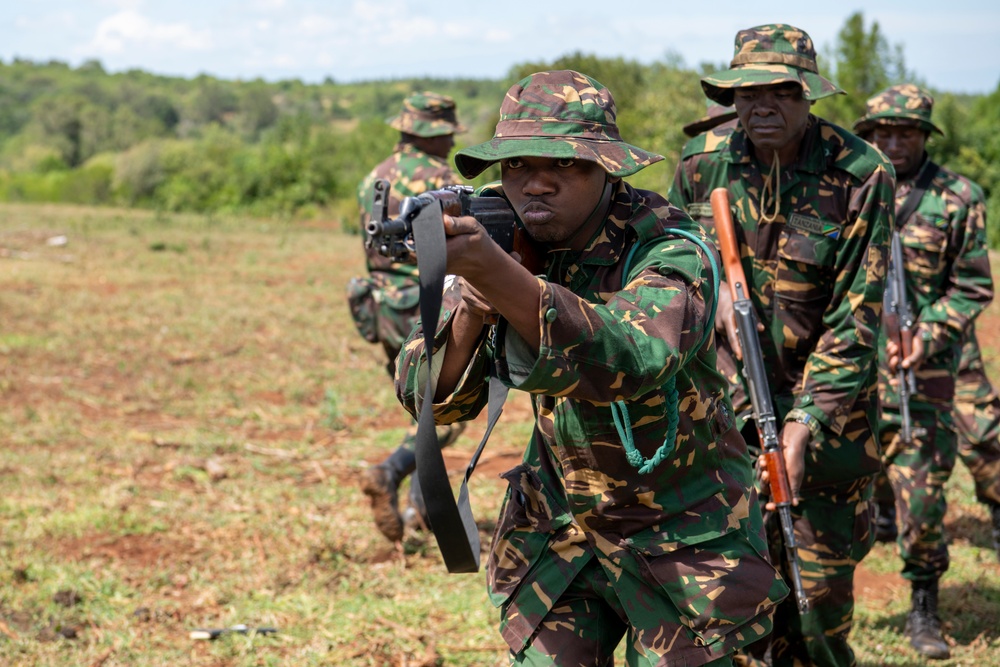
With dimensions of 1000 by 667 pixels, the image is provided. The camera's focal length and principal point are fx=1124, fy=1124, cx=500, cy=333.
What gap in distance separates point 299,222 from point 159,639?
25312 mm

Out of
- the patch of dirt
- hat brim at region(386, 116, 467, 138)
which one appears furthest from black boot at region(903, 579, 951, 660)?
the patch of dirt

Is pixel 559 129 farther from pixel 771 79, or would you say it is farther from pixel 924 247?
pixel 924 247

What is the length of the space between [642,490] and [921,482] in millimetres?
3272

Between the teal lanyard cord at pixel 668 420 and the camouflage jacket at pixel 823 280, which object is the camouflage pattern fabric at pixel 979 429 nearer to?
the camouflage jacket at pixel 823 280

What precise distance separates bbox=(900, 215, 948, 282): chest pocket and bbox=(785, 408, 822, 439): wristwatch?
2122mm

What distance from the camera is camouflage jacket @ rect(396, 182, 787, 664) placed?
270cm

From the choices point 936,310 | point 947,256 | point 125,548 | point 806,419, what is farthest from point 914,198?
point 125,548

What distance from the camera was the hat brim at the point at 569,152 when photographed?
7.94ft

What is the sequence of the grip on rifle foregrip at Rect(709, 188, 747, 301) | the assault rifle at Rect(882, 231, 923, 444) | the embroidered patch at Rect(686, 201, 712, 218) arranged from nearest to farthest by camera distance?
the grip on rifle foregrip at Rect(709, 188, 747, 301) < the embroidered patch at Rect(686, 201, 712, 218) < the assault rifle at Rect(882, 231, 923, 444)

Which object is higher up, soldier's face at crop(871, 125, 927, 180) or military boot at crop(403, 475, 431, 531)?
soldier's face at crop(871, 125, 927, 180)

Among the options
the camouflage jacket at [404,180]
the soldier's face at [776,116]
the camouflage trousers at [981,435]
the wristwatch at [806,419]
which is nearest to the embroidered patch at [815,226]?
the soldier's face at [776,116]

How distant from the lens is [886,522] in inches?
256

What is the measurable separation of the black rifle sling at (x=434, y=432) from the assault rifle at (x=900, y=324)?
3377 millimetres

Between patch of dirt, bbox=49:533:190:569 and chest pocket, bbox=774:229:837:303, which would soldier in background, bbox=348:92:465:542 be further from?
chest pocket, bbox=774:229:837:303
